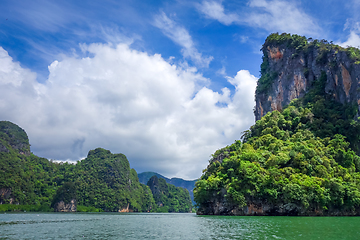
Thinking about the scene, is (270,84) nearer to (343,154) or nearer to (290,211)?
(343,154)

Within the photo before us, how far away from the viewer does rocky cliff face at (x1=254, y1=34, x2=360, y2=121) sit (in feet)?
207

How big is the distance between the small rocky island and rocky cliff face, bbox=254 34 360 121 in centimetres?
25

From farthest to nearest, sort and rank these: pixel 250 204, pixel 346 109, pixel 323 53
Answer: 1. pixel 323 53
2. pixel 346 109
3. pixel 250 204

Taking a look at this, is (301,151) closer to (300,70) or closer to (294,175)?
(294,175)

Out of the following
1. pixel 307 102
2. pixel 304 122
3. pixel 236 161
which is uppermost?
pixel 307 102

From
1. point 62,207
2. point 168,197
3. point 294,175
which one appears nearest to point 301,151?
point 294,175

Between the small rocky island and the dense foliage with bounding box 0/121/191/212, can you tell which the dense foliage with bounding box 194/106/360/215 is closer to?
the small rocky island

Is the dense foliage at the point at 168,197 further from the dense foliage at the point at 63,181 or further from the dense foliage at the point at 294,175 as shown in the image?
the dense foliage at the point at 294,175

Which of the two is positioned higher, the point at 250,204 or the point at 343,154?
the point at 343,154

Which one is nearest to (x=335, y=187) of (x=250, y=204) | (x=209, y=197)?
(x=250, y=204)

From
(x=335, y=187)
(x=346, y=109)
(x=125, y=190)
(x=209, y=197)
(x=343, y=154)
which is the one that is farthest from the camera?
(x=125, y=190)

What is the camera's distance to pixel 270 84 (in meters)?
89.4

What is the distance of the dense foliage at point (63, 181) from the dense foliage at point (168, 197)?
10.7 metres

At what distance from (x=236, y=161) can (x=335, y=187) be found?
1703 cm
